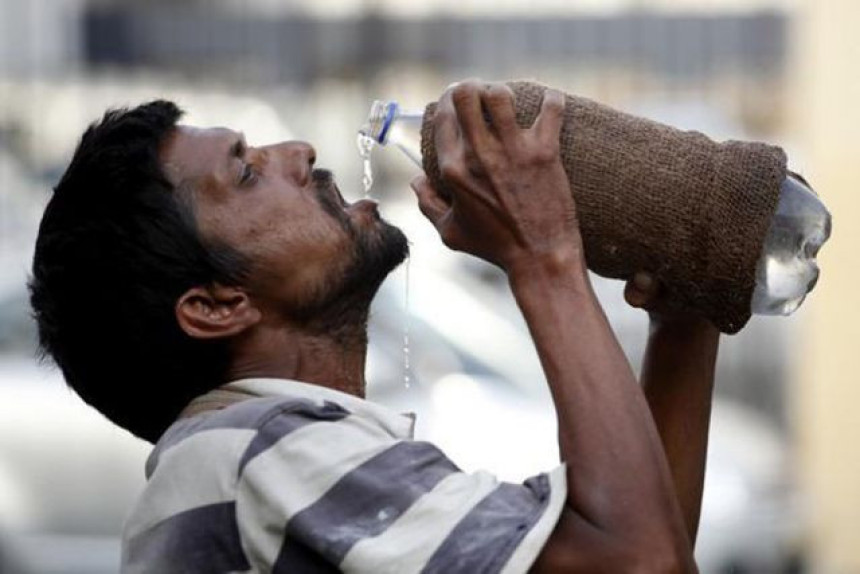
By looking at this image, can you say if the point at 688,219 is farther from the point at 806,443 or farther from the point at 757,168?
the point at 806,443

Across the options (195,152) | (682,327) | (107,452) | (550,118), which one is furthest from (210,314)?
(107,452)

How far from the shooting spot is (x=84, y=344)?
284 centimetres

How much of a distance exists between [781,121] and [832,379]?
4.61 meters

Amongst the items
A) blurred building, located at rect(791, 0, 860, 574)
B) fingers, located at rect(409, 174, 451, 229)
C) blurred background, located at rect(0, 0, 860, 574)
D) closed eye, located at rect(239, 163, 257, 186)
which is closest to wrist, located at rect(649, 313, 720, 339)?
fingers, located at rect(409, 174, 451, 229)

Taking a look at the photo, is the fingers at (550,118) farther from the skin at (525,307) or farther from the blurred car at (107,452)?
the blurred car at (107,452)

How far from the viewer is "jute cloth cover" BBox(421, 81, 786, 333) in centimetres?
275

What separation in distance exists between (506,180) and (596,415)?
0.26 metres

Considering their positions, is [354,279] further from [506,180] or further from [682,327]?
[682,327]

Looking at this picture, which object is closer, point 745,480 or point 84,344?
point 84,344

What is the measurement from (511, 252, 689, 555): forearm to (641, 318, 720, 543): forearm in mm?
383

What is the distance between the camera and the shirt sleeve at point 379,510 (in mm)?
2531

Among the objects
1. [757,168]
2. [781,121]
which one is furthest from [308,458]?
[781,121]

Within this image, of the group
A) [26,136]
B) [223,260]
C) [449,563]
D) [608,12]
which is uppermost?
[223,260]

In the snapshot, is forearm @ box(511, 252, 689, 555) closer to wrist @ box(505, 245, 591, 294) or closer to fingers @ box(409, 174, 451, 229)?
wrist @ box(505, 245, 591, 294)
